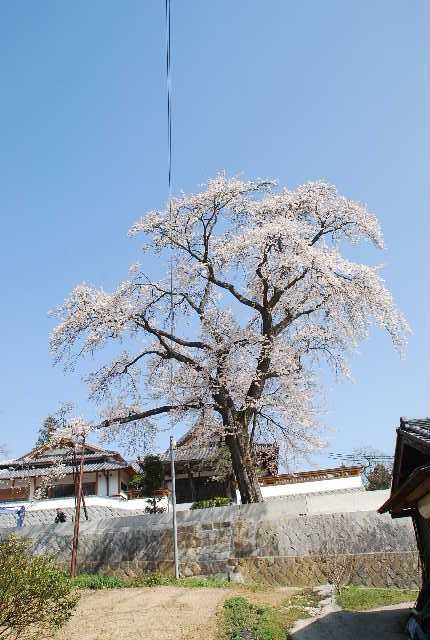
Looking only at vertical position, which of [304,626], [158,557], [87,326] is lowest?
[304,626]

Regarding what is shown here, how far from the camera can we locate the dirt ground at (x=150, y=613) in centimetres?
843

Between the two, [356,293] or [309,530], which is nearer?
[309,530]

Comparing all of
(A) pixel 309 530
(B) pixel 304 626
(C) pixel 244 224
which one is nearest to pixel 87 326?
(C) pixel 244 224

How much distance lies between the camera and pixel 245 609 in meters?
9.37

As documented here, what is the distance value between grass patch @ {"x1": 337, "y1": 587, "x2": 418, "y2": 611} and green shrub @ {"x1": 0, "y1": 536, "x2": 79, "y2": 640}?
18.2 ft

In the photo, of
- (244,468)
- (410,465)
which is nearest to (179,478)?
(244,468)

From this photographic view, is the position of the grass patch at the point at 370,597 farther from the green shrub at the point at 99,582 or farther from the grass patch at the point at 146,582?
the green shrub at the point at 99,582

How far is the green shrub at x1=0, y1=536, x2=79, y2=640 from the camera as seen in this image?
6395 millimetres

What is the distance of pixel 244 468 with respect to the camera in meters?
14.2

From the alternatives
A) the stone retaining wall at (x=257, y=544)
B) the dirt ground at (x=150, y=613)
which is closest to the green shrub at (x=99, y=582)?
the dirt ground at (x=150, y=613)

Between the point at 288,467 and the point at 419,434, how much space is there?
10581mm

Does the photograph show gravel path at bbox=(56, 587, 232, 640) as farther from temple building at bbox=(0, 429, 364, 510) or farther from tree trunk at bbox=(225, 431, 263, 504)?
temple building at bbox=(0, 429, 364, 510)

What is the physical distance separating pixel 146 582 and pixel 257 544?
2.90 meters

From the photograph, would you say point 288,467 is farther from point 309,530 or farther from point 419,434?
point 419,434
